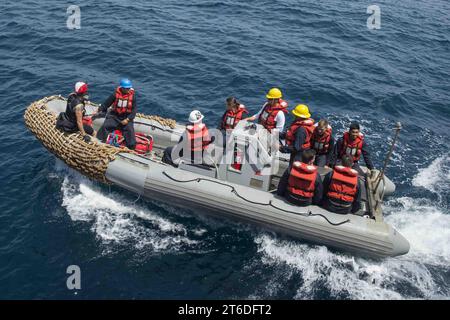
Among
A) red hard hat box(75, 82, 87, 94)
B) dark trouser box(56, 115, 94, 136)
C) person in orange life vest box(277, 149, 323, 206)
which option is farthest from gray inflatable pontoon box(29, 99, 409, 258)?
red hard hat box(75, 82, 87, 94)

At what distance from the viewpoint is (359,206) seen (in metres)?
9.20

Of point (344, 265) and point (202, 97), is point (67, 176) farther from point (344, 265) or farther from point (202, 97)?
point (344, 265)

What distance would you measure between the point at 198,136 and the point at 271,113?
2103 mm

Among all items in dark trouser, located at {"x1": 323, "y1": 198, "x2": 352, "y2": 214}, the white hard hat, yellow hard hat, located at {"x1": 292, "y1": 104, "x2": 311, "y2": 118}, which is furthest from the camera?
yellow hard hat, located at {"x1": 292, "y1": 104, "x2": 311, "y2": 118}

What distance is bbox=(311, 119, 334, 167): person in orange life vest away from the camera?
9.66 meters

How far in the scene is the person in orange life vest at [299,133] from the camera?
9648 mm

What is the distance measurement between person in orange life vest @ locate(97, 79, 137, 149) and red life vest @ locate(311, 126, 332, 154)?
4538mm

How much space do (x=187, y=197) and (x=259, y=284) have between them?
2519mm

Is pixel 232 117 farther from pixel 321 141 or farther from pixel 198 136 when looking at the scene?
pixel 321 141

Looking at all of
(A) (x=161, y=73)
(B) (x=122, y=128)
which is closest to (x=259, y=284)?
(B) (x=122, y=128)

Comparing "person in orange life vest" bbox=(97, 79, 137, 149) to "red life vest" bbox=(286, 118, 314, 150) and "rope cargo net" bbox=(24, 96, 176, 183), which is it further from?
"red life vest" bbox=(286, 118, 314, 150)

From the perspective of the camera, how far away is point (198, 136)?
9539 mm

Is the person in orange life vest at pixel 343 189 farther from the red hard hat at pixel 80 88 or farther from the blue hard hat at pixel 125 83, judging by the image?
the red hard hat at pixel 80 88

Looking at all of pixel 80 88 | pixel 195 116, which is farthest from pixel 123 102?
pixel 195 116
